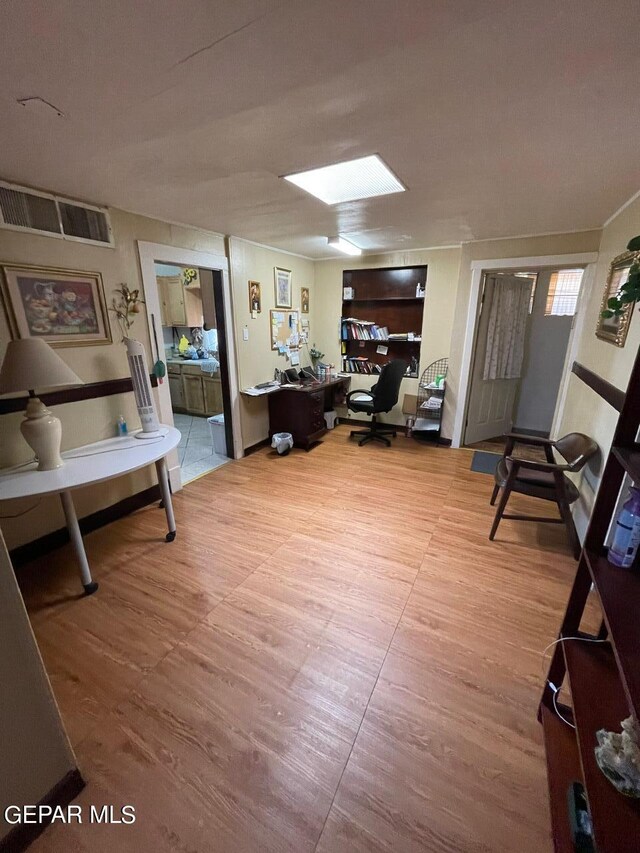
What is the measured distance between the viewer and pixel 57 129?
1353 millimetres

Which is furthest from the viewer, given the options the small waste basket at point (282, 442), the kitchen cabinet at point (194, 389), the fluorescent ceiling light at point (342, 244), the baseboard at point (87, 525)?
the kitchen cabinet at point (194, 389)

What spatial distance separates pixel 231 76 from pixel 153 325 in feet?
6.59

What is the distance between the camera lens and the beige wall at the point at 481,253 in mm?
3061

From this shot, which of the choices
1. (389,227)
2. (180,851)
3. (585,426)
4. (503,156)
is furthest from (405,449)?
(180,851)

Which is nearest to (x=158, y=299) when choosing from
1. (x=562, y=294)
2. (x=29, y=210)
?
(x=29, y=210)

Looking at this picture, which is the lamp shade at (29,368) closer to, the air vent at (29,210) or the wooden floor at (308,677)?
the air vent at (29,210)

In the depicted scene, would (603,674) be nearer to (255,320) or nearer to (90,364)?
(90,364)

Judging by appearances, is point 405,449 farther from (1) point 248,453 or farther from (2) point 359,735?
(2) point 359,735

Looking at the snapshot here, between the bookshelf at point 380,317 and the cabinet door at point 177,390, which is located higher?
the bookshelf at point 380,317

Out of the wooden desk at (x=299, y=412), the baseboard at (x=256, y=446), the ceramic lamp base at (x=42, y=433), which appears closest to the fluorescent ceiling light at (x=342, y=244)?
the wooden desk at (x=299, y=412)

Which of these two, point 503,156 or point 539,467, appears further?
point 539,467

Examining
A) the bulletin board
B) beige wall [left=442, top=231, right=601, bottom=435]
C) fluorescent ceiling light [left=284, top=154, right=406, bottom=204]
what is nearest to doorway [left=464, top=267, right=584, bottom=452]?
beige wall [left=442, top=231, right=601, bottom=435]

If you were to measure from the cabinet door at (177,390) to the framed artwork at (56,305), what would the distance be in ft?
9.59

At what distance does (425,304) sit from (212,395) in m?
3.26
